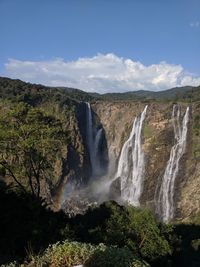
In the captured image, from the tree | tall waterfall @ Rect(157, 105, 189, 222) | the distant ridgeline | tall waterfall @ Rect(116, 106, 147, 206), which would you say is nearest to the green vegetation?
the tree

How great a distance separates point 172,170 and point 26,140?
99.0 feet

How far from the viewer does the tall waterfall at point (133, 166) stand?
50750mm

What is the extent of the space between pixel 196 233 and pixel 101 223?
16032 millimetres

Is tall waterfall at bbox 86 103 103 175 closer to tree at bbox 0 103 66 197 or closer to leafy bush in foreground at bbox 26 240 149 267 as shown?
tree at bbox 0 103 66 197

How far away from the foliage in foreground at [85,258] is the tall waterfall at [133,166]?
4063cm

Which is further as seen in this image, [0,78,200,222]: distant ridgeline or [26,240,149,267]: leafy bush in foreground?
[0,78,200,222]: distant ridgeline

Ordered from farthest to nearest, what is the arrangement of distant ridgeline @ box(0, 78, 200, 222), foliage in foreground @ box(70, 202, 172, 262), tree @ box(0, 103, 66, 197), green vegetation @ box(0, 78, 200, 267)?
distant ridgeline @ box(0, 78, 200, 222)
tree @ box(0, 103, 66, 197)
foliage in foreground @ box(70, 202, 172, 262)
green vegetation @ box(0, 78, 200, 267)

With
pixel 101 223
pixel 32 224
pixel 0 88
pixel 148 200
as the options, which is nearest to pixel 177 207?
pixel 148 200

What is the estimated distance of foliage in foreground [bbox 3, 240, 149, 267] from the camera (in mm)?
9023

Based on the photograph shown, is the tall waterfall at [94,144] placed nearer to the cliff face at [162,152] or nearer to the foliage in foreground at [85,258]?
the cliff face at [162,152]

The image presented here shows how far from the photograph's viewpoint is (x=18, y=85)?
70750 mm

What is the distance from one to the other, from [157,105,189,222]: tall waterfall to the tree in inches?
1070

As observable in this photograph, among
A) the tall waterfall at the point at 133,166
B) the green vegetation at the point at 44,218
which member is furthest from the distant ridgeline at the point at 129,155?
the green vegetation at the point at 44,218

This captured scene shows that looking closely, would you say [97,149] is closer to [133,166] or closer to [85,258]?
[133,166]
